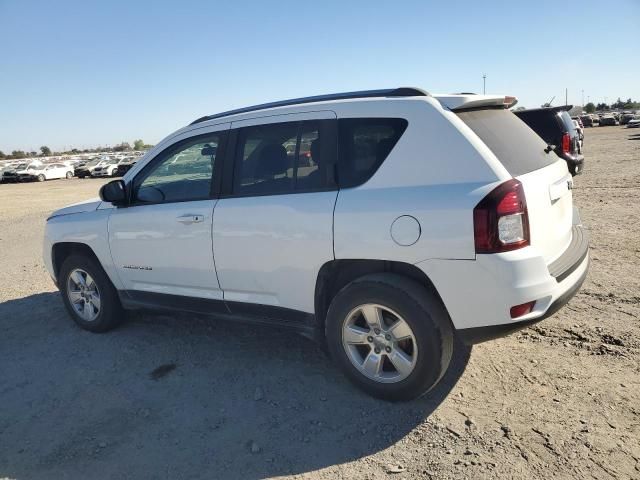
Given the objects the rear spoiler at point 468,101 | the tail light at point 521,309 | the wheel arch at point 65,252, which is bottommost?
the tail light at point 521,309

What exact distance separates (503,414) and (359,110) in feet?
6.95

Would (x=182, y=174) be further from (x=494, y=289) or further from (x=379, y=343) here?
(x=494, y=289)

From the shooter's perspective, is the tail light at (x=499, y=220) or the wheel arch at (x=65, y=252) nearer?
the tail light at (x=499, y=220)

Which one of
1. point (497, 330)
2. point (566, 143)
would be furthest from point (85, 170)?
point (497, 330)

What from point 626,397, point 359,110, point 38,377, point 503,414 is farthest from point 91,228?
point 626,397

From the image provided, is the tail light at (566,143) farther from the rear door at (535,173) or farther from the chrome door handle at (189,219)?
the chrome door handle at (189,219)

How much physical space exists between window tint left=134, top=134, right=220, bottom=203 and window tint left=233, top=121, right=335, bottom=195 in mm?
298

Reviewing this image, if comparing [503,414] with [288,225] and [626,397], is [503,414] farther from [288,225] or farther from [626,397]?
[288,225]

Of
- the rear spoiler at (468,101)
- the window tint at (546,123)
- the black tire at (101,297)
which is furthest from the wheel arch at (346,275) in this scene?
the window tint at (546,123)

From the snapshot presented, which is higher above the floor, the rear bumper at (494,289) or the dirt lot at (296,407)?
the rear bumper at (494,289)

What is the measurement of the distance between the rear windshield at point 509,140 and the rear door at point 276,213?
3.12 feet

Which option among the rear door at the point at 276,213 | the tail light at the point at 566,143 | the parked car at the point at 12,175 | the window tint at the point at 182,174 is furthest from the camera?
the parked car at the point at 12,175

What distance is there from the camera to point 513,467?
2.65 metres

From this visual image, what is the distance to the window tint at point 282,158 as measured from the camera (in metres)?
3.50
